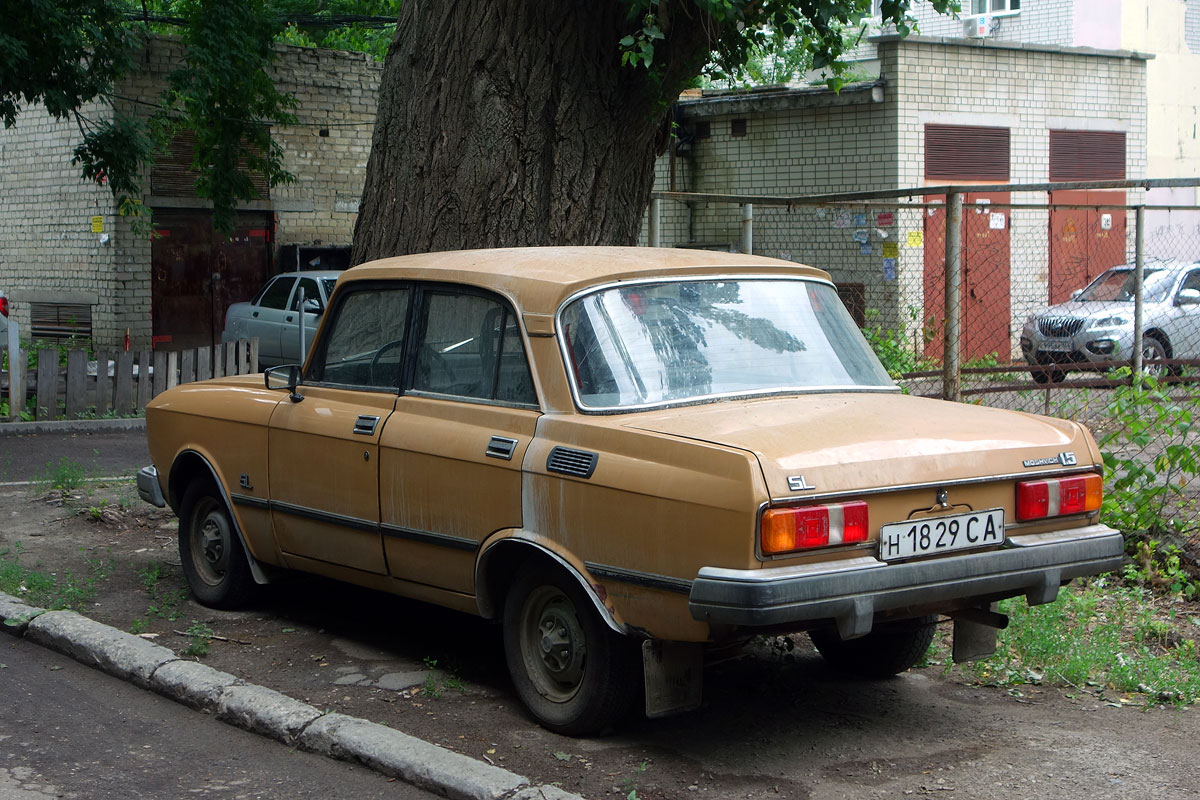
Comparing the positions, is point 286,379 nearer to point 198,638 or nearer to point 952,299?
point 198,638

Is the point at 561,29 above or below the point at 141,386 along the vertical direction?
above

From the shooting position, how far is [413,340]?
5586mm

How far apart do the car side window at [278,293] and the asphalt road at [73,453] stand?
19.4ft

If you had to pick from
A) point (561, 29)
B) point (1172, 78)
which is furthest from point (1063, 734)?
point (1172, 78)

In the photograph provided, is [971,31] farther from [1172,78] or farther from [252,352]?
[252,352]

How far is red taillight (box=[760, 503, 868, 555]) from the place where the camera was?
4105mm

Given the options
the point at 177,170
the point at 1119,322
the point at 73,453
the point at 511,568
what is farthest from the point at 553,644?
the point at 177,170

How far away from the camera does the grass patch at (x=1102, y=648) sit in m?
5.50

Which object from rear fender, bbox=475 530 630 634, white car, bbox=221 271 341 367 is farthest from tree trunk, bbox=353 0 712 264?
white car, bbox=221 271 341 367

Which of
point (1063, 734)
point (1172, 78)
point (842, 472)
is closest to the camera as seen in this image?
point (842, 472)

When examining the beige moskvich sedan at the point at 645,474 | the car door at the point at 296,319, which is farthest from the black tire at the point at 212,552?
the car door at the point at 296,319

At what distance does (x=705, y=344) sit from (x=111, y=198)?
19285mm

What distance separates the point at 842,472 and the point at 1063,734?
1.50 m

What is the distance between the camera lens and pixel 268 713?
4961 mm
